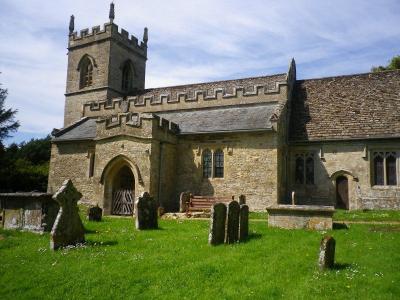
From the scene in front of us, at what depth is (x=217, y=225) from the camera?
10.5 meters

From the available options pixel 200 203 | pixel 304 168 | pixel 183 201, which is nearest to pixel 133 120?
pixel 183 201

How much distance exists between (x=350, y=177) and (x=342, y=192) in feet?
3.23

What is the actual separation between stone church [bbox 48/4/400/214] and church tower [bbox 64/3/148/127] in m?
6.24

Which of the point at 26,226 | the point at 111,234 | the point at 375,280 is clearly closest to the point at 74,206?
the point at 111,234

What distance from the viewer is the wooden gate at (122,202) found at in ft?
69.4

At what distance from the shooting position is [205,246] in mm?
10125

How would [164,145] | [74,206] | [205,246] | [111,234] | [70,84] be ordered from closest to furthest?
[205,246]
[74,206]
[111,234]
[164,145]
[70,84]

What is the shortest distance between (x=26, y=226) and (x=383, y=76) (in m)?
22.2

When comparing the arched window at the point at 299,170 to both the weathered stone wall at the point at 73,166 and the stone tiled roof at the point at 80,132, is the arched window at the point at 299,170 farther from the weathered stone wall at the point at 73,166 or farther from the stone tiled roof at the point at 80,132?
the stone tiled roof at the point at 80,132

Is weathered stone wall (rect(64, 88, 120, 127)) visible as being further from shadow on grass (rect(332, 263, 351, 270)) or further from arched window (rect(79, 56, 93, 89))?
shadow on grass (rect(332, 263, 351, 270))

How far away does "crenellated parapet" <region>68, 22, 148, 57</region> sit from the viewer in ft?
104

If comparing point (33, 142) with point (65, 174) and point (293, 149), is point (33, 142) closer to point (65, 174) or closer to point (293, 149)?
point (65, 174)

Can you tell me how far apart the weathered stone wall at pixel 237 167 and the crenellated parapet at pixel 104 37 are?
13849 mm

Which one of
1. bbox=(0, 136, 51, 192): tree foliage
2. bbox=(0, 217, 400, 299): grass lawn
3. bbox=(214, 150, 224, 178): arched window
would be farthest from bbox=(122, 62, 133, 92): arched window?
bbox=(0, 217, 400, 299): grass lawn
